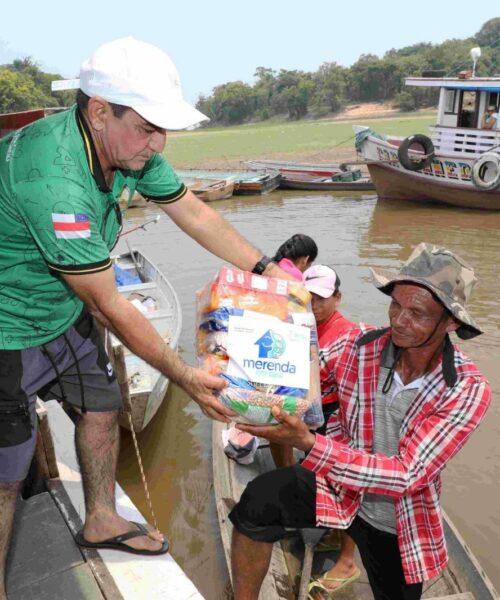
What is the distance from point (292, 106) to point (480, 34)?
33.9 meters

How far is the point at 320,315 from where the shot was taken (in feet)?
11.4

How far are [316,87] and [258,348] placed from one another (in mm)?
69783

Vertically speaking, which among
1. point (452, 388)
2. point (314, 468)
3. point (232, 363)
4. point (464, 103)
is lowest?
point (314, 468)

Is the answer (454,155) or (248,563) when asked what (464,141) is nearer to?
(454,155)

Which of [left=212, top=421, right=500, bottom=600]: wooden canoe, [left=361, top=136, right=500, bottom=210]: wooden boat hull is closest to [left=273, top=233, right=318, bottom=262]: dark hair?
[left=212, top=421, right=500, bottom=600]: wooden canoe

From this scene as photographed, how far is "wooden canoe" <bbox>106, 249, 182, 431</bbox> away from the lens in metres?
4.07

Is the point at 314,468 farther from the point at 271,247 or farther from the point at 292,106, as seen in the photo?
the point at 292,106

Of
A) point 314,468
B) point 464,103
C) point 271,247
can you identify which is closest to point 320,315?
point 314,468

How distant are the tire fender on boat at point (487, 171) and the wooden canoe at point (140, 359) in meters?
9.57

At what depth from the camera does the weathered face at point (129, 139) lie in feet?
5.94

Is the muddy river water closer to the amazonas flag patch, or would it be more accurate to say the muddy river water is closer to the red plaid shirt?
Answer: the red plaid shirt

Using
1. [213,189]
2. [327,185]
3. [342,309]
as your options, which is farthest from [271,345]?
[327,185]

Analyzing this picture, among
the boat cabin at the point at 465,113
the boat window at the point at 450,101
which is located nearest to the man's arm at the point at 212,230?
the boat cabin at the point at 465,113

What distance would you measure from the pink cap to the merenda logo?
1.50 m
